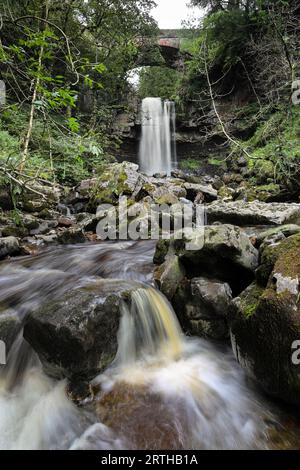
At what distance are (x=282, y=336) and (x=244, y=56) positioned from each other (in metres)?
16.9

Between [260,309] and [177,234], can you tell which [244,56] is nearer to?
[177,234]

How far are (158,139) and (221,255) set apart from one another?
16.7 m

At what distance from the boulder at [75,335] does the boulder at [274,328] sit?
46.4 inches

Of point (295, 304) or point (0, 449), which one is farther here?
point (295, 304)

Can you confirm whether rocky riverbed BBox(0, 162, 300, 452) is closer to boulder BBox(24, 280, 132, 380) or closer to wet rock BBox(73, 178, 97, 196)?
boulder BBox(24, 280, 132, 380)

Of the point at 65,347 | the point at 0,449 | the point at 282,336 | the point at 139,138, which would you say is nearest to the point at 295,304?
the point at 282,336

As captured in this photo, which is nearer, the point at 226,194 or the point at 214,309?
the point at 214,309

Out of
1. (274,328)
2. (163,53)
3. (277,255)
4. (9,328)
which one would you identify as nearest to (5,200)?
(9,328)

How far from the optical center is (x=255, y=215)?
651 centimetres

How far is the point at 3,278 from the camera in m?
4.32

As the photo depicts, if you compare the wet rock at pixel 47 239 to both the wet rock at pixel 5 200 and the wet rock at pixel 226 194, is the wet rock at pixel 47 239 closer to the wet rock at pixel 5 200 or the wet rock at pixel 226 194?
the wet rock at pixel 5 200

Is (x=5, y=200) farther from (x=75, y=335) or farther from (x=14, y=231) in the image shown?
(x=75, y=335)

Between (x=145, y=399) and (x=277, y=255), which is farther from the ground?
(x=277, y=255)

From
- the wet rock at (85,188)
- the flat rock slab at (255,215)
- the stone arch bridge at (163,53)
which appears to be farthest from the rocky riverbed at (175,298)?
the stone arch bridge at (163,53)
